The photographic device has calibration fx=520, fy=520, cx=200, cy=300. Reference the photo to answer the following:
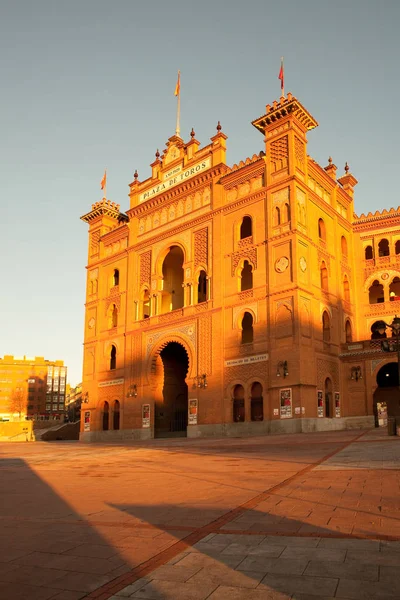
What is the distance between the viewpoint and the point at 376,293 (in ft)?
121

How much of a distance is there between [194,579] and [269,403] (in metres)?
24.9

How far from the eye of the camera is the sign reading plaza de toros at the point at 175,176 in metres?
36.1

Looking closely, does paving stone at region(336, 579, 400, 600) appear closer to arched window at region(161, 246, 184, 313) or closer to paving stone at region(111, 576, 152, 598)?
paving stone at region(111, 576, 152, 598)

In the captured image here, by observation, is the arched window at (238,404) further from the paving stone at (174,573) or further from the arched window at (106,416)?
the paving stone at (174,573)

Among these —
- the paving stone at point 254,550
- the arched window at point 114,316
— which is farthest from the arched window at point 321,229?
the paving stone at point 254,550

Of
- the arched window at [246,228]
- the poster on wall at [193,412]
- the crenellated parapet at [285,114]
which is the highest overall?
the crenellated parapet at [285,114]

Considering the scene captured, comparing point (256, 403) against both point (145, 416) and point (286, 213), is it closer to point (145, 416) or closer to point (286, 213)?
point (145, 416)

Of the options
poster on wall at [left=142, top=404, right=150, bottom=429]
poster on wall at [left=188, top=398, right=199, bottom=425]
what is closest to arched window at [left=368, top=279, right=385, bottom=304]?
poster on wall at [left=188, top=398, right=199, bottom=425]

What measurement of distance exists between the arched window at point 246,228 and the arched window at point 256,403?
9.49 metres

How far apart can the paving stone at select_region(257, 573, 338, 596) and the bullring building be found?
23706 mm

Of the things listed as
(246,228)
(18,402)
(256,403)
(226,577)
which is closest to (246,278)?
(246,228)

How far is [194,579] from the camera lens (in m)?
4.27

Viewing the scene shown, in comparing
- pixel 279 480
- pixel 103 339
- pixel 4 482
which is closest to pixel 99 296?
pixel 103 339

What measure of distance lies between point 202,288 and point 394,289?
44.0 feet
